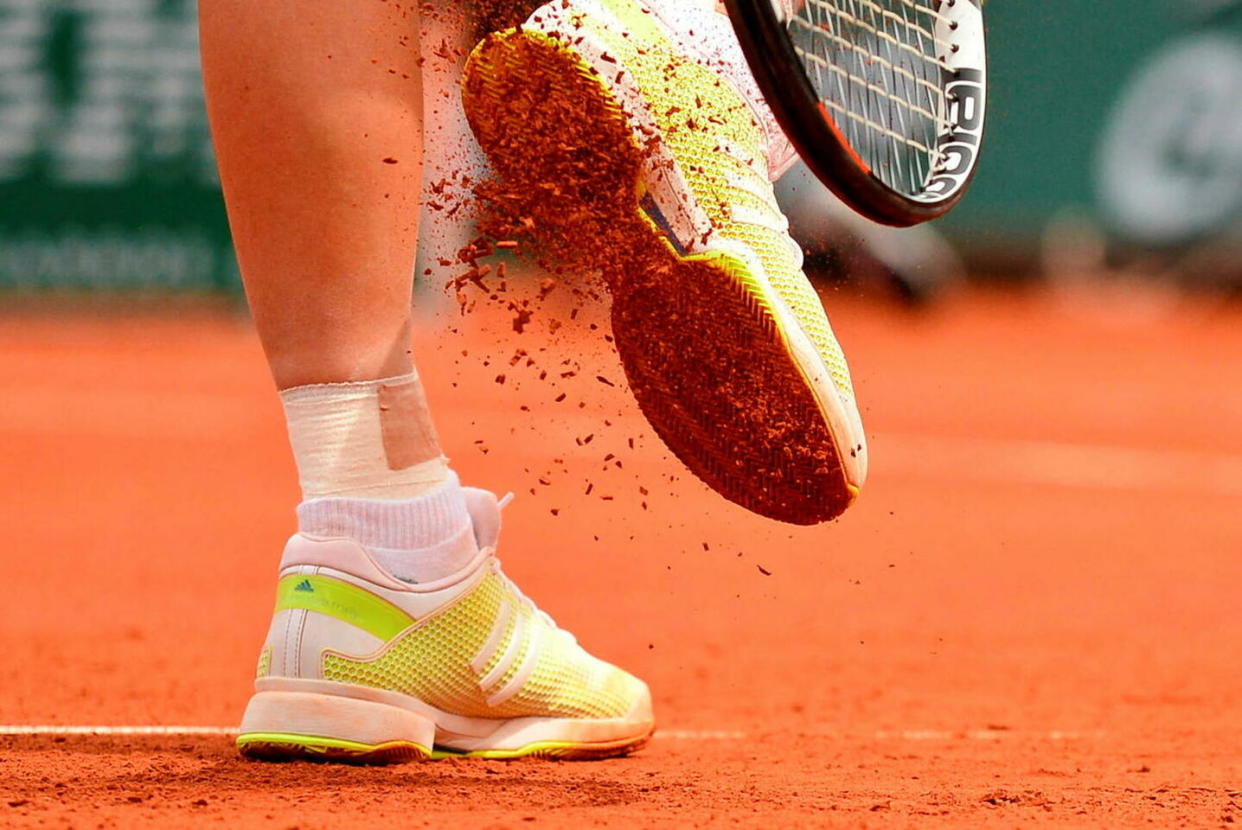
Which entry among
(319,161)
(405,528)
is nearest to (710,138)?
(319,161)

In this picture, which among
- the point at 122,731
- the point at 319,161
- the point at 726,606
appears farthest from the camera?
the point at 726,606

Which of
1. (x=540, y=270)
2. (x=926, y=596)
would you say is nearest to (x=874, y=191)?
(x=540, y=270)

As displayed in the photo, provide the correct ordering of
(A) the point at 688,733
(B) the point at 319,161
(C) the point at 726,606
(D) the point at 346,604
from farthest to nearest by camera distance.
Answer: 1. (C) the point at 726,606
2. (A) the point at 688,733
3. (D) the point at 346,604
4. (B) the point at 319,161

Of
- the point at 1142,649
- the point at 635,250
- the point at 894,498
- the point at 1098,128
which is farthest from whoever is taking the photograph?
the point at 1098,128

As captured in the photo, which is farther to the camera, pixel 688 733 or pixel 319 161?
pixel 688 733

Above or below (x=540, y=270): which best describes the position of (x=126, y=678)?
below

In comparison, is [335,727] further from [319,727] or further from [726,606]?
[726,606]

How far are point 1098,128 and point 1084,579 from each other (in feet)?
16.9

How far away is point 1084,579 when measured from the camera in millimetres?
3303

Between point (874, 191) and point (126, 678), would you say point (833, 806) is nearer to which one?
point (874, 191)

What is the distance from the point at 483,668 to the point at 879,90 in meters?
0.64

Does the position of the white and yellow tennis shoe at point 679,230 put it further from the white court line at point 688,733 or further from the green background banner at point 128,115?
the green background banner at point 128,115

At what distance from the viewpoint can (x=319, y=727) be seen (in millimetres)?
1562

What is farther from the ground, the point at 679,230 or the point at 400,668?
the point at 679,230
